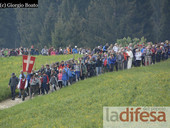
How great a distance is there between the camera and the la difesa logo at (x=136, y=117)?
16.7m

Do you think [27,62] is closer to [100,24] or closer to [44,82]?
[44,82]

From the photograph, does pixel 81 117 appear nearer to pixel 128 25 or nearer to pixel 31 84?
pixel 31 84

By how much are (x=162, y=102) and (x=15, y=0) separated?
67.1 metres

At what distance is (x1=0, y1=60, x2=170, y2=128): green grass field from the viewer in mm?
19688

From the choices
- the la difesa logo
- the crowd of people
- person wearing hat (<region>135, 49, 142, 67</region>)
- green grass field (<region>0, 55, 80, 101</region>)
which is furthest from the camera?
the crowd of people

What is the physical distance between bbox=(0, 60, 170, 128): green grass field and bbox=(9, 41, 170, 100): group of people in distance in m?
1.30

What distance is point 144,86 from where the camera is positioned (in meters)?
24.3

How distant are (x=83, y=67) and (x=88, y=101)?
8613 millimetres

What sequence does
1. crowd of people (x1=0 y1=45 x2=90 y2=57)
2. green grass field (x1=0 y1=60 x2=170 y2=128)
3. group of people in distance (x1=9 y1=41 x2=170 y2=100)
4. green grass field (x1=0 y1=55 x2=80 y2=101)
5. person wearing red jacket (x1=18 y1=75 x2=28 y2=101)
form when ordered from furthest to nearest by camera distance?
crowd of people (x1=0 y1=45 x2=90 y2=57)
green grass field (x1=0 y1=55 x2=80 y2=101)
group of people in distance (x1=9 y1=41 x2=170 y2=100)
person wearing red jacket (x1=18 y1=75 x2=28 y2=101)
green grass field (x1=0 y1=60 x2=170 y2=128)

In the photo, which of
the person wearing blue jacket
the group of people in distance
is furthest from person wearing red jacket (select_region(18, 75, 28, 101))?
the person wearing blue jacket

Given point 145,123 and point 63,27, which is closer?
point 145,123

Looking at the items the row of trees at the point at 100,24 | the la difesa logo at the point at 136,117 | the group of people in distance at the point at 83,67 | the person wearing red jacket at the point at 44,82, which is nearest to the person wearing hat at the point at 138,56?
the group of people in distance at the point at 83,67

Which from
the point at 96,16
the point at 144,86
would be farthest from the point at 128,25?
the point at 144,86

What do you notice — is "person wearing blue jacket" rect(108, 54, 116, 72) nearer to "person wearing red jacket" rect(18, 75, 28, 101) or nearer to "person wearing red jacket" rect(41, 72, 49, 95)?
"person wearing red jacket" rect(41, 72, 49, 95)
